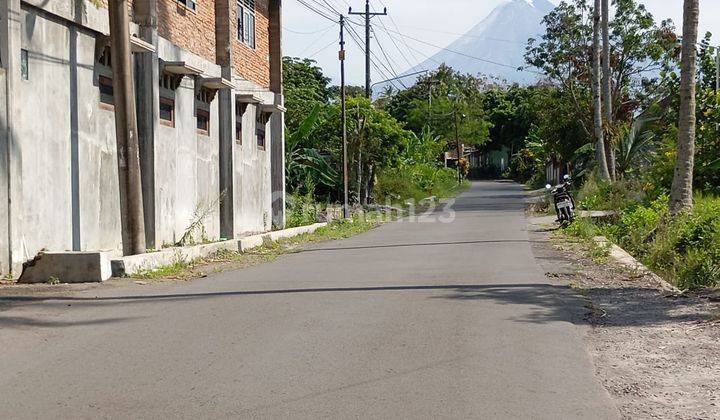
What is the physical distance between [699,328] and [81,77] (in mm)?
9913

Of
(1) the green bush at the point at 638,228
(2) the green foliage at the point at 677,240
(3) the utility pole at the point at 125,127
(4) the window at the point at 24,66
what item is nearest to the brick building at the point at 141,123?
(4) the window at the point at 24,66

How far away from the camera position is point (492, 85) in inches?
4033

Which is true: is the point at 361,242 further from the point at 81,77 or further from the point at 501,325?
the point at 501,325

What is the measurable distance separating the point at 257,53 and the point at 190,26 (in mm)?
5822

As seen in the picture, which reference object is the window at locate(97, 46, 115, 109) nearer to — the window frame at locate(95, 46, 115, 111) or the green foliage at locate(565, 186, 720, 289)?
the window frame at locate(95, 46, 115, 111)

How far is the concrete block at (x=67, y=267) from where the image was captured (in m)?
11.6

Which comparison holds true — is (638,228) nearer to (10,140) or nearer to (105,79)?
(105,79)

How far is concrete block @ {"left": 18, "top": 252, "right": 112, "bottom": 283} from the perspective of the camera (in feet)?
38.2

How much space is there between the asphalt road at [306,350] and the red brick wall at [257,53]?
11.1 m

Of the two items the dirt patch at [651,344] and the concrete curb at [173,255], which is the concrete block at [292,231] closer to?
the concrete curb at [173,255]

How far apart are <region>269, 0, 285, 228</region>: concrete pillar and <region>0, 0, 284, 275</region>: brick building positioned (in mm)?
507

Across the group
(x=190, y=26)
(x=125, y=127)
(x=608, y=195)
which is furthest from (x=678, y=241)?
(x=608, y=195)

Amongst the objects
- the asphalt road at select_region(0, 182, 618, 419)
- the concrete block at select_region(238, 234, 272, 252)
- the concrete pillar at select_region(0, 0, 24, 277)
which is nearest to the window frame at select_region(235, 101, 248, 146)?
the concrete block at select_region(238, 234, 272, 252)

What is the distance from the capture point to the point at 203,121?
19797 mm
